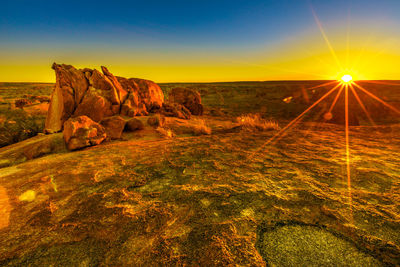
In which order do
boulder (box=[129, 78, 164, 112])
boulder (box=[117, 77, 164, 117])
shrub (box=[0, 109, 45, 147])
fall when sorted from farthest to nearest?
boulder (box=[129, 78, 164, 112]), boulder (box=[117, 77, 164, 117]), shrub (box=[0, 109, 45, 147])

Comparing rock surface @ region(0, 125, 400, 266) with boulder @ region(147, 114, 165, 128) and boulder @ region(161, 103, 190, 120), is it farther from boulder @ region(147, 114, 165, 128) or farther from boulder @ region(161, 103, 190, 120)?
boulder @ region(161, 103, 190, 120)

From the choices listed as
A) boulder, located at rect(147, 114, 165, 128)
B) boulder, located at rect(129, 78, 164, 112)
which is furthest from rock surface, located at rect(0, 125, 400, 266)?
boulder, located at rect(129, 78, 164, 112)

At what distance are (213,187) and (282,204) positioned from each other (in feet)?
2.68

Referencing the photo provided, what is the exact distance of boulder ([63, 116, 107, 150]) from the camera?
4200mm

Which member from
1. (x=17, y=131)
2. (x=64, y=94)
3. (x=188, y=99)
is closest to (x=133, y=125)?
(x=64, y=94)

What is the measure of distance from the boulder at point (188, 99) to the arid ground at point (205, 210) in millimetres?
9041

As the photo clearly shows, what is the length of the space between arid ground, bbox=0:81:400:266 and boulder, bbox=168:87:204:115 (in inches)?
356

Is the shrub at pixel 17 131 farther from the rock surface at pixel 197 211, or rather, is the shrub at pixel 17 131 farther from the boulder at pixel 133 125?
the rock surface at pixel 197 211

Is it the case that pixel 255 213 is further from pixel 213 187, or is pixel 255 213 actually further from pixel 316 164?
pixel 316 164

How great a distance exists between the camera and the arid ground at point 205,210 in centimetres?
132

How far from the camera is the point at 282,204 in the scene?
6.15 feet

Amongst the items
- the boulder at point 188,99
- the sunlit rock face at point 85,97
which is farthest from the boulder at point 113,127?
the boulder at point 188,99

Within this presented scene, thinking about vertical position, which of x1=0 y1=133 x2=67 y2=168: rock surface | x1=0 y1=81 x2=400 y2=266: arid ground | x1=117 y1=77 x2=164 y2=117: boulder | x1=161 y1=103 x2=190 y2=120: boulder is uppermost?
x1=117 y1=77 x2=164 y2=117: boulder

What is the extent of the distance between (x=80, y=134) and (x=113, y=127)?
1.04 m
